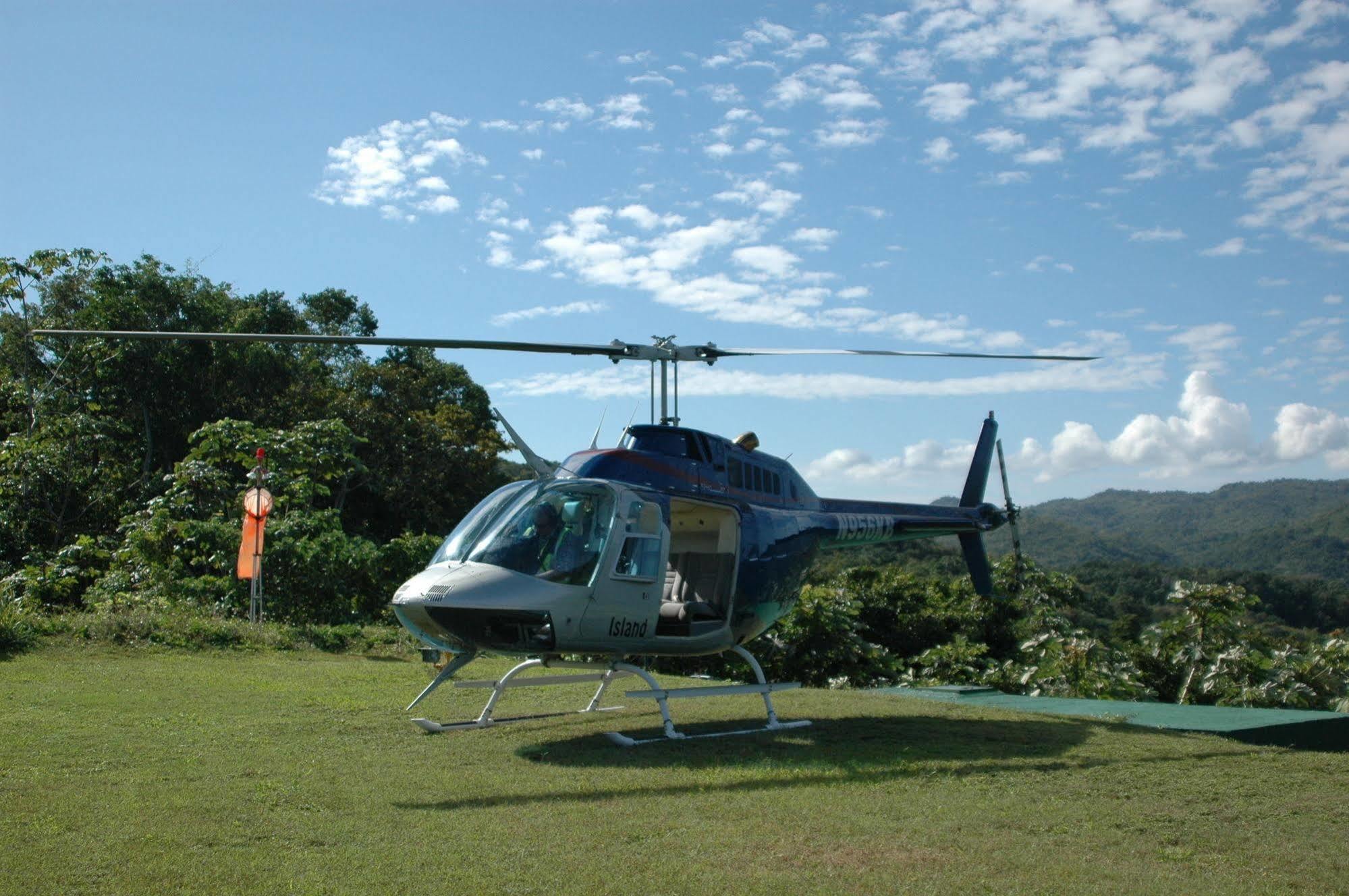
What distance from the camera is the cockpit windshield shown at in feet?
29.3

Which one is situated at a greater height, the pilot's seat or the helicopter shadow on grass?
the pilot's seat

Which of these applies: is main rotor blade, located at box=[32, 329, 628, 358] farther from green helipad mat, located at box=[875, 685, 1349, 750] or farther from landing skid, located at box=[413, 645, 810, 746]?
green helipad mat, located at box=[875, 685, 1349, 750]

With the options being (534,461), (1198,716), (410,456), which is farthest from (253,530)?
(410,456)

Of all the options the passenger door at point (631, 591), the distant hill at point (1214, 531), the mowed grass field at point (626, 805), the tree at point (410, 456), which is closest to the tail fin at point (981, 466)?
the mowed grass field at point (626, 805)

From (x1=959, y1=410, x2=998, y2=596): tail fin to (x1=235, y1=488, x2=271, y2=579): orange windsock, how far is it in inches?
430

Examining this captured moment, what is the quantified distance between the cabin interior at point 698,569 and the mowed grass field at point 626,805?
106 centimetres

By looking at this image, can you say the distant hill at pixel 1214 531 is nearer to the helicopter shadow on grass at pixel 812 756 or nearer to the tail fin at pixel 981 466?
the tail fin at pixel 981 466

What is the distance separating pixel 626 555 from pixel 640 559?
16 cm

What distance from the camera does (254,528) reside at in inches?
Answer: 717

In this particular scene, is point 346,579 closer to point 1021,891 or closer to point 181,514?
point 181,514

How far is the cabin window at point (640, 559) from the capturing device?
952cm

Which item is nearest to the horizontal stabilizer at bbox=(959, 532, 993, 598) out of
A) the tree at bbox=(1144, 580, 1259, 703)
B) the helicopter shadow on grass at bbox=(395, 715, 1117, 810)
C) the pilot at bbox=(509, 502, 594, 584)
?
the tree at bbox=(1144, 580, 1259, 703)

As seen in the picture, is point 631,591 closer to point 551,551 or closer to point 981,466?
point 551,551

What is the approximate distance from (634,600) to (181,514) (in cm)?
1622
